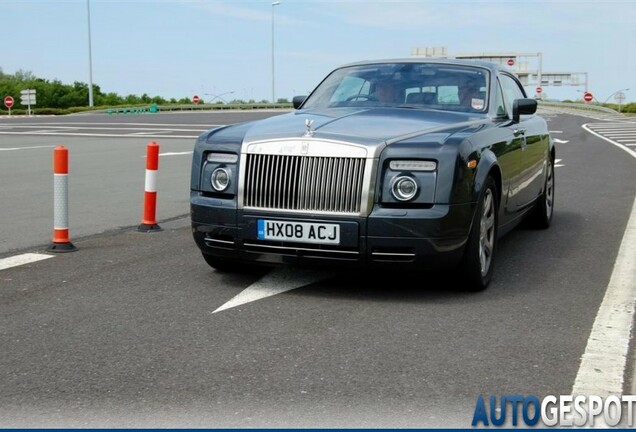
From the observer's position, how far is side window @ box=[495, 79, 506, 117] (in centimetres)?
729

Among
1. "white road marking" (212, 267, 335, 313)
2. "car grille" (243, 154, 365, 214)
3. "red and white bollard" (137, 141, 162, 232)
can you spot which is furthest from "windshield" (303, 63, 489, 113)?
"red and white bollard" (137, 141, 162, 232)

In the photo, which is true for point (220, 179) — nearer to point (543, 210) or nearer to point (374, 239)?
point (374, 239)

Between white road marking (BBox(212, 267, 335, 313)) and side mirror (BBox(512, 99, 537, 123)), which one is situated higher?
side mirror (BBox(512, 99, 537, 123))

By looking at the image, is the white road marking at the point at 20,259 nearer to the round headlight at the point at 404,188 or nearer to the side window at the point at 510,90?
the round headlight at the point at 404,188

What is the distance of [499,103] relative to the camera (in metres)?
7.39

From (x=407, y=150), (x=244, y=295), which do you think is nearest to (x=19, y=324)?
(x=244, y=295)

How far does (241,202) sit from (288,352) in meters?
1.56

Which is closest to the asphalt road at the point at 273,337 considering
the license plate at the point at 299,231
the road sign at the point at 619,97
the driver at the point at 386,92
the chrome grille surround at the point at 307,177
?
the license plate at the point at 299,231

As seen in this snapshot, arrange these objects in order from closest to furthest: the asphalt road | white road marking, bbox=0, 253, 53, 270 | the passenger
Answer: the asphalt road < white road marking, bbox=0, 253, 53, 270 < the passenger

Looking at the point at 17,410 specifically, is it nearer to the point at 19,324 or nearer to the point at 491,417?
the point at 19,324

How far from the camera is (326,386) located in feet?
13.4

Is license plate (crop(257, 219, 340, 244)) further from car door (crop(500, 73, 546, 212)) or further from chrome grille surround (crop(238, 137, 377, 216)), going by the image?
car door (crop(500, 73, 546, 212))

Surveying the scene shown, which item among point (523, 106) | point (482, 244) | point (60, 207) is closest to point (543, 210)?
point (523, 106)

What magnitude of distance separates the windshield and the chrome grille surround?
151 cm
